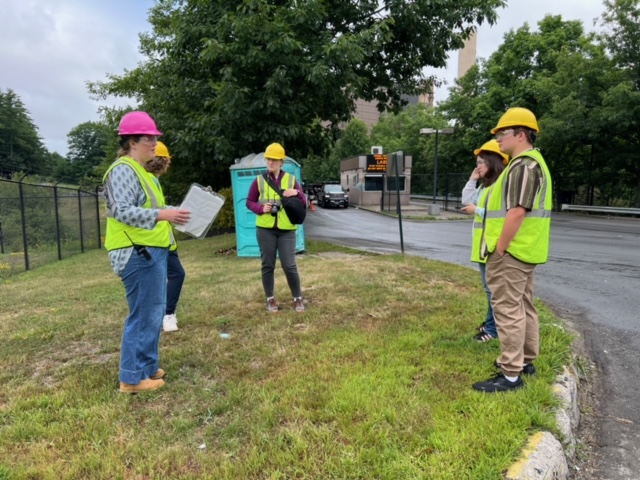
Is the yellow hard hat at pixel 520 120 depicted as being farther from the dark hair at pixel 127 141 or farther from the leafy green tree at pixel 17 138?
the leafy green tree at pixel 17 138

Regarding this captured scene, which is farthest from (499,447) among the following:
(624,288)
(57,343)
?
(624,288)

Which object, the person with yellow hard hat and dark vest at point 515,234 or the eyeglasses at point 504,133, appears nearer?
the person with yellow hard hat and dark vest at point 515,234

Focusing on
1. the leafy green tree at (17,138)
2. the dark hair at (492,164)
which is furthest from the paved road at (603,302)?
the leafy green tree at (17,138)

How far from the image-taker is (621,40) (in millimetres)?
21250

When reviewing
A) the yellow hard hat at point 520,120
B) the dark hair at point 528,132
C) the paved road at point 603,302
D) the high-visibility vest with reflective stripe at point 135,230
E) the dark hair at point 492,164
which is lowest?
the paved road at point 603,302

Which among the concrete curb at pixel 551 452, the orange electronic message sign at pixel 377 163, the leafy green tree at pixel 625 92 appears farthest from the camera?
the orange electronic message sign at pixel 377 163

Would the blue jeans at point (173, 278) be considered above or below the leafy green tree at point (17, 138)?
below

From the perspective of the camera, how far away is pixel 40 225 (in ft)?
42.2

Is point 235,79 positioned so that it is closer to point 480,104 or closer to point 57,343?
point 57,343

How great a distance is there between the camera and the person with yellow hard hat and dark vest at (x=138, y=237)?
2.85m

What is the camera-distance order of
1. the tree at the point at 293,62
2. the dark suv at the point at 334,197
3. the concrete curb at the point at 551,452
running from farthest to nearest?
the dark suv at the point at 334,197 → the tree at the point at 293,62 → the concrete curb at the point at 551,452

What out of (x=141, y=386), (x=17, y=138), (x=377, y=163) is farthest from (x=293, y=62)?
(x=17, y=138)

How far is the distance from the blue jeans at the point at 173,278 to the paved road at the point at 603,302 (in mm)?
3612

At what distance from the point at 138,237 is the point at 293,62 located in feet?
21.1
